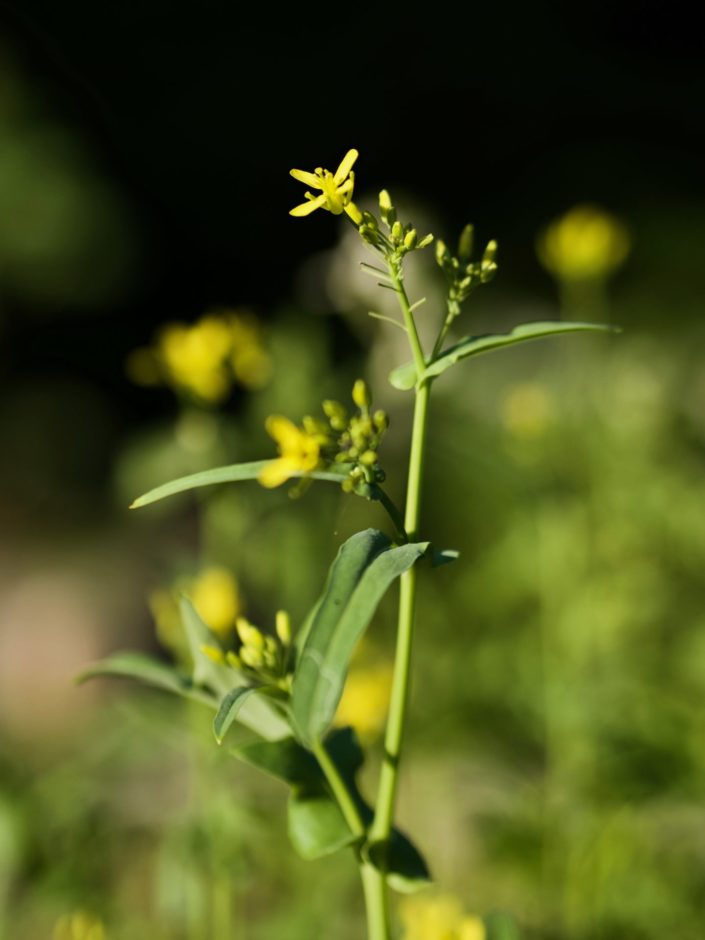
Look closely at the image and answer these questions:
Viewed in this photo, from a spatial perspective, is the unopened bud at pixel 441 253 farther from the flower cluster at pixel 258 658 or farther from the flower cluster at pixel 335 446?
the flower cluster at pixel 258 658

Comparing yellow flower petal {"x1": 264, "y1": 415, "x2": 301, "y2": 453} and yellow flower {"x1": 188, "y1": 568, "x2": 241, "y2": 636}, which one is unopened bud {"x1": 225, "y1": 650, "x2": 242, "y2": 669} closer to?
yellow flower petal {"x1": 264, "y1": 415, "x2": 301, "y2": 453}

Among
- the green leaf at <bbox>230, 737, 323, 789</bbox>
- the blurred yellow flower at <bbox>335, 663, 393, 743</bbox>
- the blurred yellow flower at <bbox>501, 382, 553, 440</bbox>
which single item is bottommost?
the blurred yellow flower at <bbox>335, 663, 393, 743</bbox>

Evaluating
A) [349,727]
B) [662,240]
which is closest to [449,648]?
[349,727]

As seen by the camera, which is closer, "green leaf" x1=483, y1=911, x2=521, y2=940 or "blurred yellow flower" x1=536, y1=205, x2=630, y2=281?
"green leaf" x1=483, y1=911, x2=521, y2=940

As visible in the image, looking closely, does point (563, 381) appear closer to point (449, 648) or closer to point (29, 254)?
point (449, 648)

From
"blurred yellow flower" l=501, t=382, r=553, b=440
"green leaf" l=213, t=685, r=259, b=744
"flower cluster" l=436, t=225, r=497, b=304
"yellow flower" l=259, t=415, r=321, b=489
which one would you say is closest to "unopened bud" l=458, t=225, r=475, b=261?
"flower cluster" l=436, t=225, r=497, b=304

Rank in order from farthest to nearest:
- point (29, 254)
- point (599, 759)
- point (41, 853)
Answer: point (29, 254) < point (599, 759) < point (41, 853)

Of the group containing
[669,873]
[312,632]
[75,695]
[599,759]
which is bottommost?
[75,695]

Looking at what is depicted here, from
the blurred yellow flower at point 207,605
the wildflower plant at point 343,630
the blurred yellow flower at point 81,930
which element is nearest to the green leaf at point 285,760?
the wildflower plant at point 343,630
